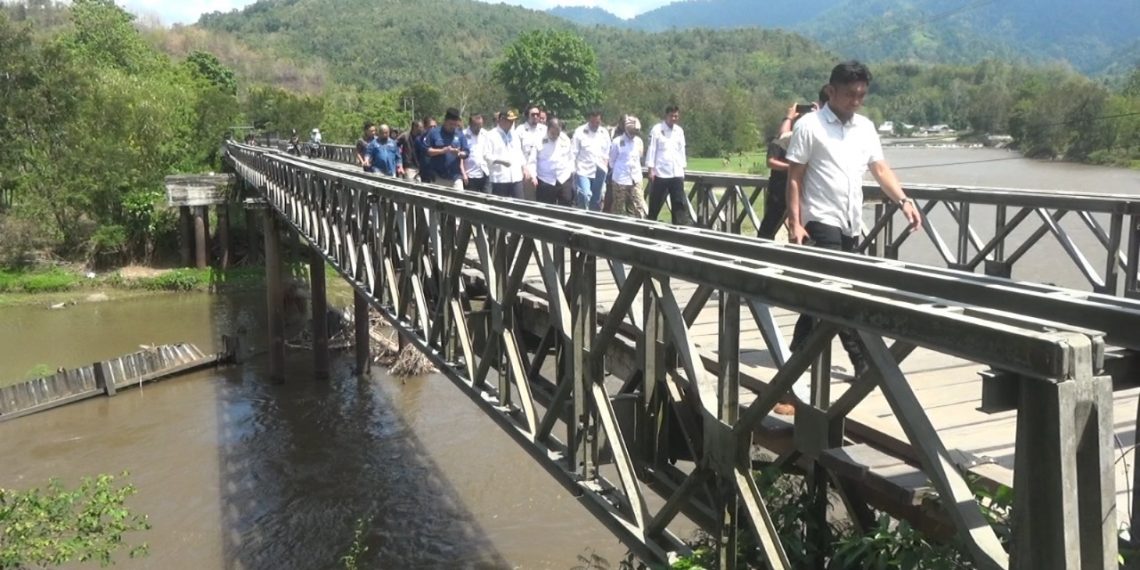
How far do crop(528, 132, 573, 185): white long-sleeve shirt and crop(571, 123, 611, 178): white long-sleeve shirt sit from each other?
0.13 metres

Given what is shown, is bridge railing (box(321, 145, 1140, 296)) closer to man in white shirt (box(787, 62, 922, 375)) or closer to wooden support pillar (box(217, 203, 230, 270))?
man in white shirt (box(787, 62, 922, 375))

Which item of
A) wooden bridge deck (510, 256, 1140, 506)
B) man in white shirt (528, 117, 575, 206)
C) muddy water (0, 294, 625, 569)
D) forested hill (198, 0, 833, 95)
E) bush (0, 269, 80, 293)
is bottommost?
muddy water (0, 294, 625, 569)

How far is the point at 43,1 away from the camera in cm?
12938

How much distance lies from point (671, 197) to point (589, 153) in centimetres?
137

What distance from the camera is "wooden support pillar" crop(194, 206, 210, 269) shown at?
2827 cm

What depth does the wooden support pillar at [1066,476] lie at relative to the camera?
6.05ft

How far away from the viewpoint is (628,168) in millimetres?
11430

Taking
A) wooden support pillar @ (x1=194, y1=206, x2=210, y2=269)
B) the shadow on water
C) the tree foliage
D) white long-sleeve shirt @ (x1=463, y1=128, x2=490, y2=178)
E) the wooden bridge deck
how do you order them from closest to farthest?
the wooden bridge deck → the shadow on water → white long-sleeve shirt @ (x1=463, y1=128, x2=490, y2=178) → wooden support pillar @ (x1=194, y1=206, x2=210, y2=269) → the tree foliage

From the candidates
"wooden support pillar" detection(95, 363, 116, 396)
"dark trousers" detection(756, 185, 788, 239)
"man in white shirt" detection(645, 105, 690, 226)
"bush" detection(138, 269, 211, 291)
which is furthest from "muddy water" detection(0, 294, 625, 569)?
"bush" detection(138, 269, 211, 291)

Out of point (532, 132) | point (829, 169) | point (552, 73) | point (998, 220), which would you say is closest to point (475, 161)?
point (532, 132)

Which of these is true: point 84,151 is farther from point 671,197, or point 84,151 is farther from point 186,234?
point 671,197

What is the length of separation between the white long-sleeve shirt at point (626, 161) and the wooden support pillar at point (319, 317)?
6.21 m

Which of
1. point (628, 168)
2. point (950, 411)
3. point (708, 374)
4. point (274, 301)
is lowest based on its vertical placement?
point (274, 301)

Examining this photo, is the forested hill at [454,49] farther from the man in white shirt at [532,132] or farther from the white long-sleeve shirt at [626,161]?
the white long-sleeve shirt at [626,161]
